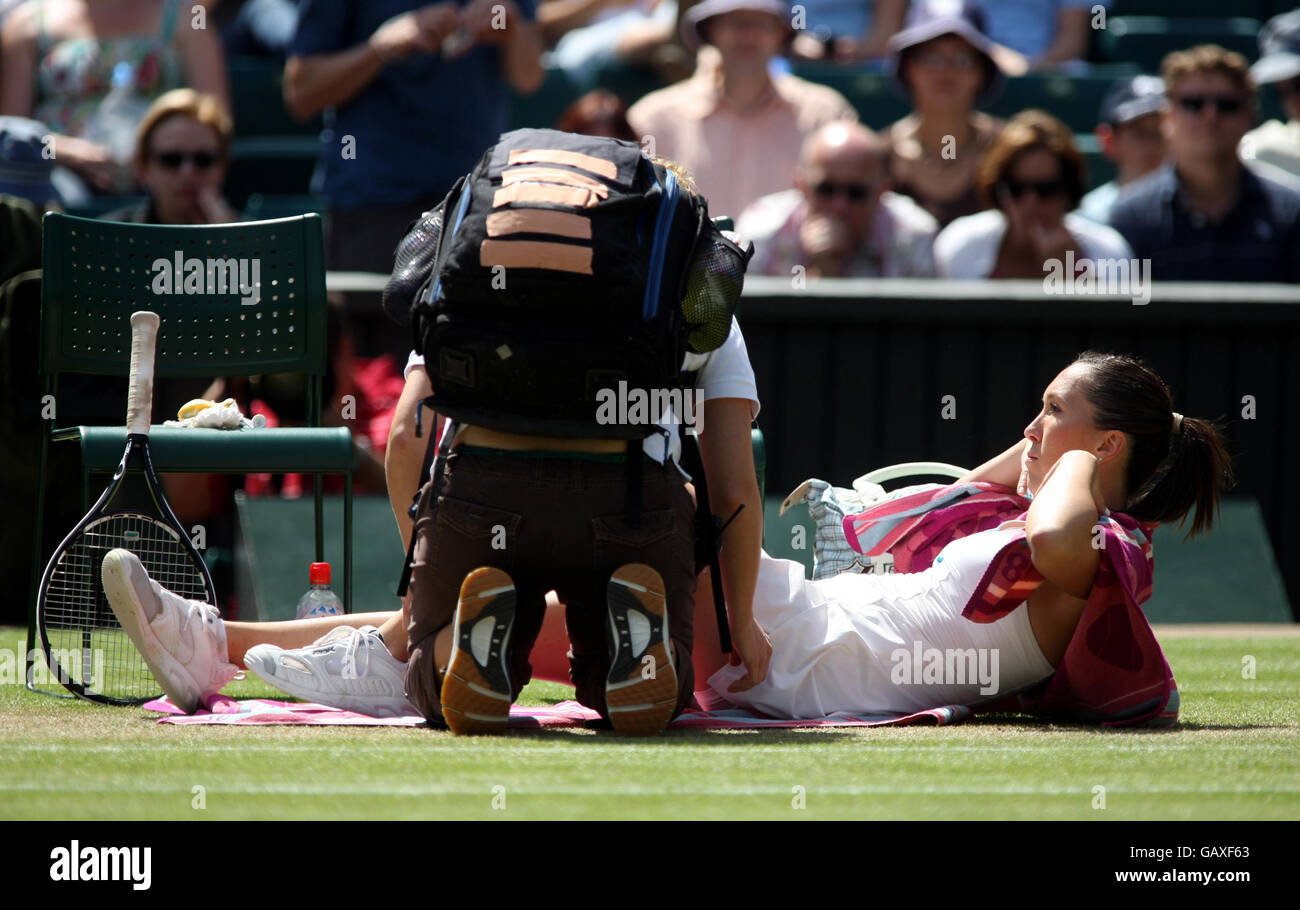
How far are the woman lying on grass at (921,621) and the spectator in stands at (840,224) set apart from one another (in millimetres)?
3514

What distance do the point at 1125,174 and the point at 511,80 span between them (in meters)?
3.03

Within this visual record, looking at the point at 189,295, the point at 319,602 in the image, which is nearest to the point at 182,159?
the point at 189,295

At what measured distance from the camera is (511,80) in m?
8.22

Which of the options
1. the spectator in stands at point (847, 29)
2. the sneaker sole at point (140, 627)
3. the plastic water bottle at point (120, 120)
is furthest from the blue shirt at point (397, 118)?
the sneaker sole at point (140, 627)

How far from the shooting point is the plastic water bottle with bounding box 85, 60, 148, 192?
342 inches

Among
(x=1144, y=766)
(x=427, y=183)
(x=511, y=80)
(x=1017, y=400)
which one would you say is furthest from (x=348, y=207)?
(x=1144, y=766)

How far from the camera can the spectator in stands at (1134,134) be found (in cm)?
898

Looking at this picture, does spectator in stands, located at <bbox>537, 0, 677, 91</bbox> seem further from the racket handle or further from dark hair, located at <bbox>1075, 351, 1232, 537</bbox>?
dark hair, located at <bbox>1075, 351, 1232, 537</bbox>

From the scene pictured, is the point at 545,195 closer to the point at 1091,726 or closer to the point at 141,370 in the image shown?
the point at 141,370

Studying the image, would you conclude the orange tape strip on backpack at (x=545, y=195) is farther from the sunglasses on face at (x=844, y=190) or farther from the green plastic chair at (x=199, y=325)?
the sunglasses on face at (x=844, y=190)

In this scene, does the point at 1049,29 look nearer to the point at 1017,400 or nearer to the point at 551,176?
the point at 1017,400

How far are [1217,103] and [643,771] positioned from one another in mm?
5911

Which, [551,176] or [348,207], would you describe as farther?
[348,207]

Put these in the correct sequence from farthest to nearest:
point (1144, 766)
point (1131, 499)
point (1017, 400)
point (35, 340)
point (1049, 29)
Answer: point (1049, 29)
point (1017, 400)
point (35, 340)
point (1131, 499)
point (1144, 766)
